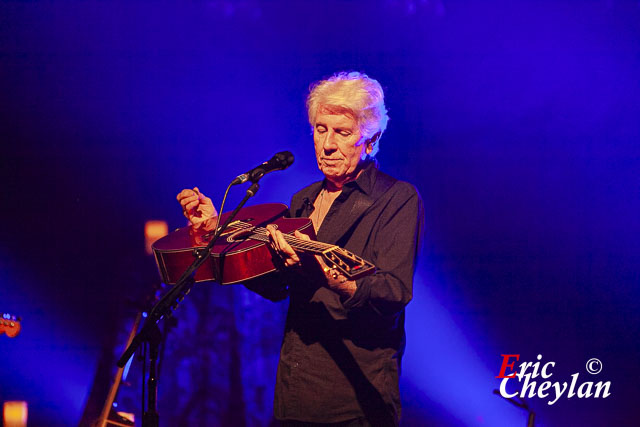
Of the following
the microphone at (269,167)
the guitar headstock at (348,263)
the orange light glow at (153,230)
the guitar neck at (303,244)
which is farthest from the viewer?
the orange light glow at (153,230)

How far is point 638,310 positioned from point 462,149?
1740 mm

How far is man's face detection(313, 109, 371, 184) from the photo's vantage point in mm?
2816

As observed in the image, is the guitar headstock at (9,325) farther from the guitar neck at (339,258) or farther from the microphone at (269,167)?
the guitar neck at (339,258)

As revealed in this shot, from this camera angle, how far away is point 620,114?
13.0 feet

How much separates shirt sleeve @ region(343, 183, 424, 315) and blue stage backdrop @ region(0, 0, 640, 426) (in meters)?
1.81

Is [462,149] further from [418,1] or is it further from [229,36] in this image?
[229,36]

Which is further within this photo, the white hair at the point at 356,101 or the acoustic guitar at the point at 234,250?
the white hair at the point at 356,101

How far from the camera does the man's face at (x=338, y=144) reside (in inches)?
111

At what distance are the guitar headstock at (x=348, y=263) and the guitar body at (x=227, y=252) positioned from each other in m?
0.45

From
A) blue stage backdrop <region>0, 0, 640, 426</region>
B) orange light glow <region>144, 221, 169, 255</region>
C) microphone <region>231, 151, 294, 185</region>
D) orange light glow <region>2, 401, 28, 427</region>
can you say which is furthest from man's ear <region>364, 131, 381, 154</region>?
orange light glow <region>2, 401, 28, 427</region>

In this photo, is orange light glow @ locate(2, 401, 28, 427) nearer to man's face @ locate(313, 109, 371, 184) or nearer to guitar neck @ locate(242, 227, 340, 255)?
guitar neck @ locate(242, 227, 340, 255)

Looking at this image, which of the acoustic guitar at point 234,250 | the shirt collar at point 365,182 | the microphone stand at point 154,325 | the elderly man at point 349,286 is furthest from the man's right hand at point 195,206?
the shirt collar at point 365,182

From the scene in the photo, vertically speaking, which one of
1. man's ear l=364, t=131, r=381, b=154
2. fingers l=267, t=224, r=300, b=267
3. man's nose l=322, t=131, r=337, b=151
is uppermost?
man's ear l=364, t=131, r=381, b=154

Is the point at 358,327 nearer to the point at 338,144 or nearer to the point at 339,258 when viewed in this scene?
the point at 339,258
